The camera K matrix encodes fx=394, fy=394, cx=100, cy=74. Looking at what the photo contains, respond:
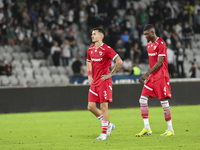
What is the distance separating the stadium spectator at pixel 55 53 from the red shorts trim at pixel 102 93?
1179cm

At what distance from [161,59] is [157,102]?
31.8ft

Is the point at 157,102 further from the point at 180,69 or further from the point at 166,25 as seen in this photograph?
the point at 166,25

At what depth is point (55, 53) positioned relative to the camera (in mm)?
20078

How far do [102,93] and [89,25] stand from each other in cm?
1430

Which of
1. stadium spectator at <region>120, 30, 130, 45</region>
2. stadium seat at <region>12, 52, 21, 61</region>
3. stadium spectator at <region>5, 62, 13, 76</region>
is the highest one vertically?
stadium spectator at <region>120, 30, 130, 45</region>

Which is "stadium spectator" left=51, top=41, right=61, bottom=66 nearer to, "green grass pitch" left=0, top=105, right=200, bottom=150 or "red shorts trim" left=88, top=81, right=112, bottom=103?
"green grass pitch" left=0, top=105, right=200, bottom=150

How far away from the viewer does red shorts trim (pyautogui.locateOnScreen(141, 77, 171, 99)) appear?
28.4 feet

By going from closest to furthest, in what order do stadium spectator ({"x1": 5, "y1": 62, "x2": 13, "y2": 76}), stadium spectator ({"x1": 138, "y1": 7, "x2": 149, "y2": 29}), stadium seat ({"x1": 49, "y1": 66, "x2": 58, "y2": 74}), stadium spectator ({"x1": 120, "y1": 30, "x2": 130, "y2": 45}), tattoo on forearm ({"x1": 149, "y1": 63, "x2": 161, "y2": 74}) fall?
tattoo on forearm ({"x1": 149, "y1": 63, "x2": 161, "y2": 74})
stadium spectator ({"x1": 5, "y1": 62, "x2": 13, "y2": 76})
stadium seat ({"x1": 49, "y1": 66, "x2": 58, "y2": 74})
stadium spectator ({"x1": 120, "y1": 30, "x2": 130, "y2": 45})
stadium spectator ({"x1": 138, "y1": 7, "x2": 149, "y2": 29})

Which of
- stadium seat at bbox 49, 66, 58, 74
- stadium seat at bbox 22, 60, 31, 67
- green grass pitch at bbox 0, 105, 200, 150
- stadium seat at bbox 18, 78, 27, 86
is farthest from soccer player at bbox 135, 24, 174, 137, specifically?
stadium seat at bbox 22, 60, 31, 67

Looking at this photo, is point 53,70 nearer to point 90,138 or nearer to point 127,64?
point 127,64

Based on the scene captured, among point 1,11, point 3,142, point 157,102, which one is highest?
point 1,11

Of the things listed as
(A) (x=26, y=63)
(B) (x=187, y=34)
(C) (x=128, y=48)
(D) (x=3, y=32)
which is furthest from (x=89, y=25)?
(B) (x=187, y=34)

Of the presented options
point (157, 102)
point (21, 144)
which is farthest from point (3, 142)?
point (157, 102)

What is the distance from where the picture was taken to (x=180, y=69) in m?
21.8
